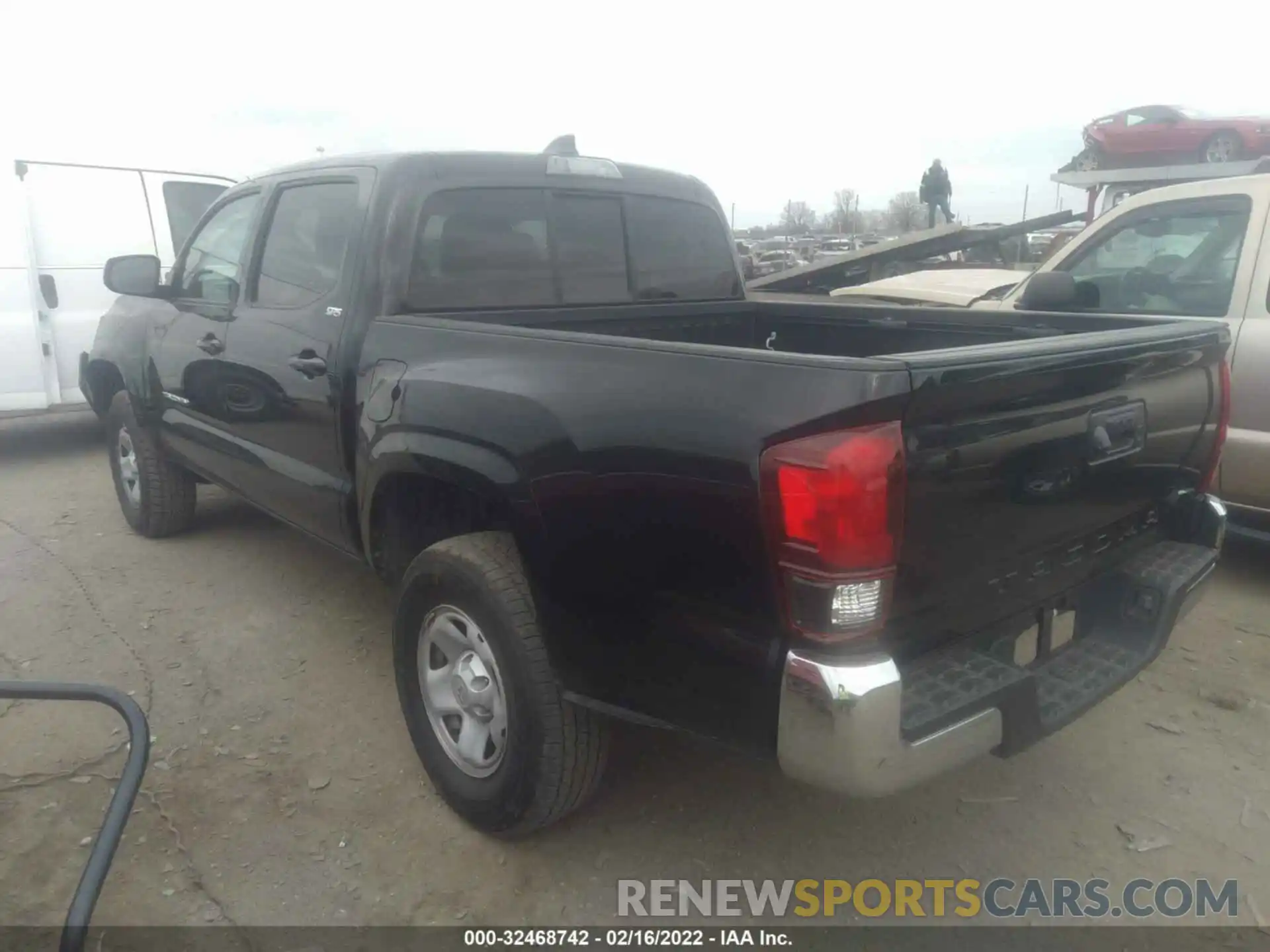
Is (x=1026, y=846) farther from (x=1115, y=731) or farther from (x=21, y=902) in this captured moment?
(x=21, y=902)

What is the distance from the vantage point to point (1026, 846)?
8.93 ft

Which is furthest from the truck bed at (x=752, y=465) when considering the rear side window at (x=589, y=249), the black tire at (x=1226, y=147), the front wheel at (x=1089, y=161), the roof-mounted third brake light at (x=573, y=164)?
the front wheel at (x=1089, y=161)

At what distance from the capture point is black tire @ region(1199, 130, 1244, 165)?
1347 centimetres

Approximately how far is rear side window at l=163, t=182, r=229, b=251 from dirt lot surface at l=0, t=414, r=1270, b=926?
418cm

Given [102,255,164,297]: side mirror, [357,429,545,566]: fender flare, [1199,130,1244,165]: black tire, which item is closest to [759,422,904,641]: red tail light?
[357,429,545,566]: fender flare

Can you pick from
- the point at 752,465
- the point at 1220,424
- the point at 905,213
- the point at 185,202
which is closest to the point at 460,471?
the point at 752,465

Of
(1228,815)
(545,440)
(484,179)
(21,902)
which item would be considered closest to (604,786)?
(545,440)

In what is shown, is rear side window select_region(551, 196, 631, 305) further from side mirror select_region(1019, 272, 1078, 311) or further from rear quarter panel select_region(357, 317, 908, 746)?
side mirror select_region(1019, 272, 1078, 311)

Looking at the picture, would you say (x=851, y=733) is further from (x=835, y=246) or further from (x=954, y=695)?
(x=835, y=246)

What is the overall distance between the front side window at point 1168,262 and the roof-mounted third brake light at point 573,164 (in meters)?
2.59

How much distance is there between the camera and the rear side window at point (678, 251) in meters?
3.81

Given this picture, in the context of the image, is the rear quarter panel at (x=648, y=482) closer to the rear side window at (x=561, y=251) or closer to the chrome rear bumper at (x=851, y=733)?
the chrome rear bumper at (x=851, y=733)

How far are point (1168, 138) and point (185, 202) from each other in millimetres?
13537

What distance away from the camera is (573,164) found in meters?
→ 3.63
